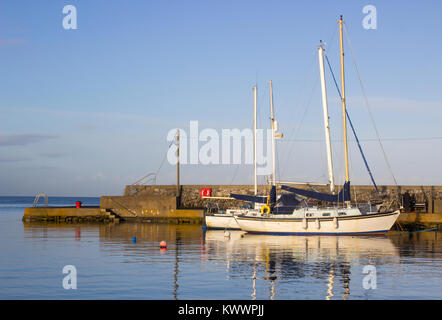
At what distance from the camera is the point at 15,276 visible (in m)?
19.4

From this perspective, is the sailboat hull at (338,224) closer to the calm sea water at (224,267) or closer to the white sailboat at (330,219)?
the white sailboat at (330,219)

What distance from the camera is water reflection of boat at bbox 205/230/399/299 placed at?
18822mm

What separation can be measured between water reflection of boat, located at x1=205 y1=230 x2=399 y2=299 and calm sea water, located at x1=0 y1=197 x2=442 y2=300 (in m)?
0.04

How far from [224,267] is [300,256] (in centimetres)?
488

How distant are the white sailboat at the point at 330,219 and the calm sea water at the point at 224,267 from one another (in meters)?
0.94

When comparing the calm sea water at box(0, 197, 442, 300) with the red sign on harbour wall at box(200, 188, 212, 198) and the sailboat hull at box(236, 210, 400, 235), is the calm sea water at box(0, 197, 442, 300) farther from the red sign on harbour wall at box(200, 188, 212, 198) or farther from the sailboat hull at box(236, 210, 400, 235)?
the red sign on harbour wall at box(200, 188, 212, 198)

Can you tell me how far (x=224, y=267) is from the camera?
2164 centimetres

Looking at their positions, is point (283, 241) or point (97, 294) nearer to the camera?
point (97, 294)

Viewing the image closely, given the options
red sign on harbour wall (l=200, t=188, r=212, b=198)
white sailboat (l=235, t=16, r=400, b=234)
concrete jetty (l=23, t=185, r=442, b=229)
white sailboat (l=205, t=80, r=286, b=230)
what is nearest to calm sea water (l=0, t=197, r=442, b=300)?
white sailboat (l=235, t=16, r=400, b=234)

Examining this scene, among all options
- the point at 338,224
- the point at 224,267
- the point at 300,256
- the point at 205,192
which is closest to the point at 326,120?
the point at 338,224

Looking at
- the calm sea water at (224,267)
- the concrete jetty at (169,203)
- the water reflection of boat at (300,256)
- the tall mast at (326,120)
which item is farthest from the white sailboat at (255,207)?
the concrete jetty at (169,203)
